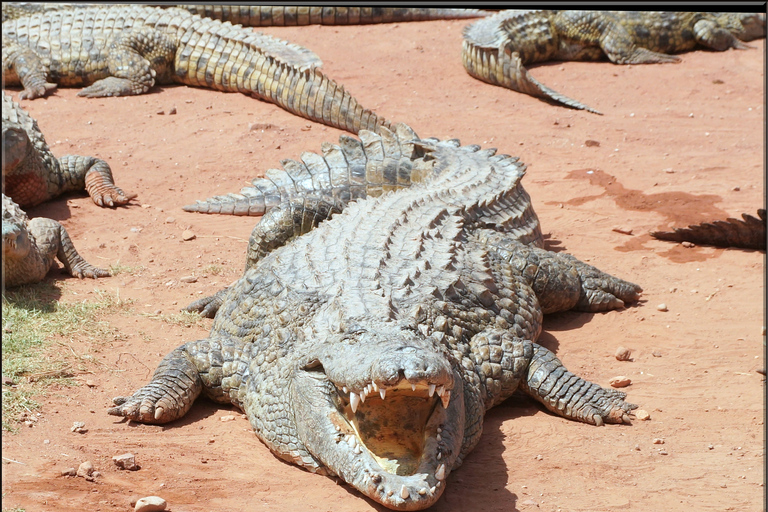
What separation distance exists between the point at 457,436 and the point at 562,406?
101cm

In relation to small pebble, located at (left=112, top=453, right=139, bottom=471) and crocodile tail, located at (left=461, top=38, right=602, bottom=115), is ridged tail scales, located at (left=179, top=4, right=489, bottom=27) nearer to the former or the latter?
crocodile tail, located at (left=461, top=38, right=602, bottom=115)

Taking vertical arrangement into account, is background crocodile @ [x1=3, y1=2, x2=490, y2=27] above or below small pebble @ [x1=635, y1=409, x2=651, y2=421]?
above

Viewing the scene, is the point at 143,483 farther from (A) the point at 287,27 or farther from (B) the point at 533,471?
(A) the point at 287,27

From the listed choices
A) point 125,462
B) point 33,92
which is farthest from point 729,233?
point 33,92

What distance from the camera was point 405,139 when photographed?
275 inches

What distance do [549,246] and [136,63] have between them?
633cm

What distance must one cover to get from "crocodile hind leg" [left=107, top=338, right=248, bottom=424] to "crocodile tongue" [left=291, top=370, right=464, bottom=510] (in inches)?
29.2

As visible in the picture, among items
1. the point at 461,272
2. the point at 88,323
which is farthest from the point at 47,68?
the point at 461,272

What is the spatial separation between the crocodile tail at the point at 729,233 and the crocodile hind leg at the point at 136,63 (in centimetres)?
687

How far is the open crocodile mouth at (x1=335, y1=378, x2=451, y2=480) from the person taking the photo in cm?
345

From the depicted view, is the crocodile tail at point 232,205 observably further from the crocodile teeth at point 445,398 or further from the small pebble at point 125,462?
the crocodile teeth at point 445,398

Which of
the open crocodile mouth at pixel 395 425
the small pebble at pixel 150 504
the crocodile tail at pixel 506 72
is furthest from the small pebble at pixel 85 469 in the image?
the crocodile tail at pixel 506 72

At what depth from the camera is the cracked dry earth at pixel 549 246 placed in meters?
3.67

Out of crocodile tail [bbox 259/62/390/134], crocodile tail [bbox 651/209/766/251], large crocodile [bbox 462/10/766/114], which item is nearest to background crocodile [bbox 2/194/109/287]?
crocodile tail [bbox 259/62/390/134]
